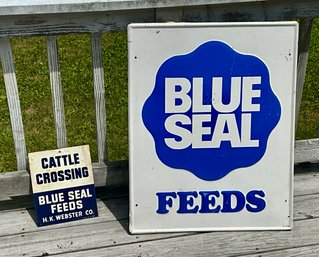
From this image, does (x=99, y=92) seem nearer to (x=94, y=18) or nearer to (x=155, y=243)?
(x=94, y=18)

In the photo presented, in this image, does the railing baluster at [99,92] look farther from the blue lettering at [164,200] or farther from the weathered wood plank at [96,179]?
the blue lettering at [164,200]

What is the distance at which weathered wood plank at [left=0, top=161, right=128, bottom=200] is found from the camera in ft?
9.34

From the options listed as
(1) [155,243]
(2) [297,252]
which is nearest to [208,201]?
(1) [155,243]

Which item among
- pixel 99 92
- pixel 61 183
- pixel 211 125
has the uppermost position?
pixel 99 92

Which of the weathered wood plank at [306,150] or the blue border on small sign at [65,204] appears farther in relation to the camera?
the weathered wood plank at [306,150]

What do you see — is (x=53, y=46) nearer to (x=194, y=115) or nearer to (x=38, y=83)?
(x=194, y=115)

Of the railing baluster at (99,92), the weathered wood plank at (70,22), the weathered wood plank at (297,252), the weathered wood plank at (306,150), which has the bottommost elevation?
the weathered wood plank at (297,252)

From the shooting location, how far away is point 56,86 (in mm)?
2695

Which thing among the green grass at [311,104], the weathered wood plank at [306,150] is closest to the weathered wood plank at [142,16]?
the weathered wood plank at [306,150]

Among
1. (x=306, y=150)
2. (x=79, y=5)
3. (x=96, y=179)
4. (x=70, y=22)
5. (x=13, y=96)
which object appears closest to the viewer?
(x=79, y=5)

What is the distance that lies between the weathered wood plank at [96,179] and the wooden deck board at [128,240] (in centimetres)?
12

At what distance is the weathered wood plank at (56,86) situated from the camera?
2.61 metres

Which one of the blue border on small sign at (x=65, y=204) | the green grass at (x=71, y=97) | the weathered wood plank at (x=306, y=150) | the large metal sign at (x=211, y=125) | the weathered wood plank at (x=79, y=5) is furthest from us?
the green grass at (x=71, y=97)

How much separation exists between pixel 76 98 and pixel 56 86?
1918 millimetres
